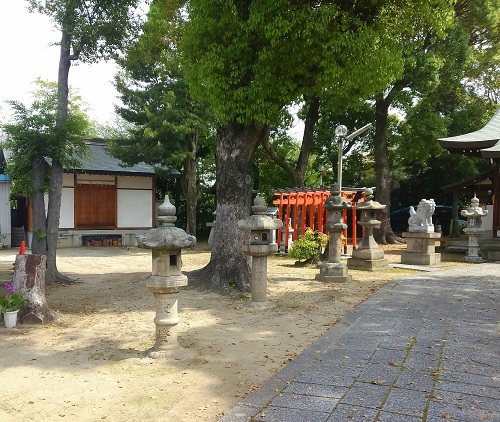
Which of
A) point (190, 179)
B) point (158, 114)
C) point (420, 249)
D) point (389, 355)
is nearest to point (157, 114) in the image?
point (158, 114)

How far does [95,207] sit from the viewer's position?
20.4m

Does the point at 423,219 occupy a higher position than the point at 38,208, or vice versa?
the point at 38,208

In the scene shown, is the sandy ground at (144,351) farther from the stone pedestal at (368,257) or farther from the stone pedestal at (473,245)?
the stone pedestal at (473,245)

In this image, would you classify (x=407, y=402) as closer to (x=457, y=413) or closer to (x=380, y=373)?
(x=457, y=413)

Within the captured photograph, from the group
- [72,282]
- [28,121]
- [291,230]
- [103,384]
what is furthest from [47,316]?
[291,230]

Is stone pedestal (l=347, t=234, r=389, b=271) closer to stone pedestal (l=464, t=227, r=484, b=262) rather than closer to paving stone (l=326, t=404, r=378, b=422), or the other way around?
stone pedestal (l=464, t=227, r=484, b=262)

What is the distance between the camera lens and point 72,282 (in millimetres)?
10289

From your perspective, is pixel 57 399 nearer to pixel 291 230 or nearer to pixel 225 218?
pixel 225 218

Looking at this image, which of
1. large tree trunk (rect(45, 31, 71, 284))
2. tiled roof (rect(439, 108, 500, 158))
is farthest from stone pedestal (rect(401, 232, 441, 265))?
large tree trunk (rect(45, 31, 71, 284))

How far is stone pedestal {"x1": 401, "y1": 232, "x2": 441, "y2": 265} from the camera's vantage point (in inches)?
557

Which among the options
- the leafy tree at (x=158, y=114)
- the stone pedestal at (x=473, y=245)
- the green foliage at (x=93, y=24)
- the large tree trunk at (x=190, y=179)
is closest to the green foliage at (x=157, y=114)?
the leafy tree at (x=158, y=114)

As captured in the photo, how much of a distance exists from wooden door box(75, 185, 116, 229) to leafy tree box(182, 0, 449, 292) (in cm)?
1230

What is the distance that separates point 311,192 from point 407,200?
15.4 m

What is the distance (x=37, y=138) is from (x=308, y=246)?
768cm
